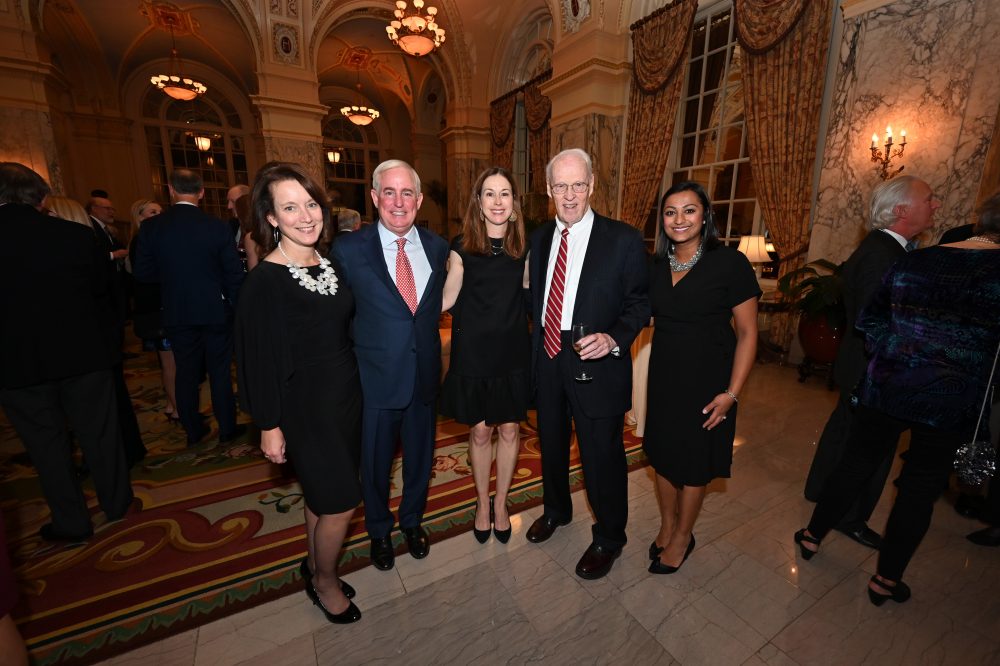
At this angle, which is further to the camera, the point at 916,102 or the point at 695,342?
the point at 916,102

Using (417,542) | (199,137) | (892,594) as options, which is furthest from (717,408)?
(199,137)

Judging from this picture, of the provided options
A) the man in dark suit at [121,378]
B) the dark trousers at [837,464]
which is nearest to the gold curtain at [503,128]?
the man in dark suit at [121,378]

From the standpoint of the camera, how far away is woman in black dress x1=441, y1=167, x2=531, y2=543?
204 centimetres

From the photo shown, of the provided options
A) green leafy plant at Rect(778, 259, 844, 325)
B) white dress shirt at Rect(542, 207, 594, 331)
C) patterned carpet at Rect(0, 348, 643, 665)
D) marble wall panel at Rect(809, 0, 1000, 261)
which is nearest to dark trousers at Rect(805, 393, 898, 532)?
patterned carpet at Rect(0, 348, 643, 665)

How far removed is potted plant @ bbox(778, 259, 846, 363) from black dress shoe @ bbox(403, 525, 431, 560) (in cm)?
452

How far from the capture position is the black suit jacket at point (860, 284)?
2.07m

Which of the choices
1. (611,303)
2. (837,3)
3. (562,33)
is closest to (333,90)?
(562,33)

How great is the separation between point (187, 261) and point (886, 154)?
6721 mm

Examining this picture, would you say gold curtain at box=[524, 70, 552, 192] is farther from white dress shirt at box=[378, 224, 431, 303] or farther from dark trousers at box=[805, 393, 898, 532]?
white dress shirt at box=[378, 224, 431, 303]

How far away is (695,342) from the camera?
1.85m

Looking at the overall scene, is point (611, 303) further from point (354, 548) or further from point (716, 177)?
point (716, 177)

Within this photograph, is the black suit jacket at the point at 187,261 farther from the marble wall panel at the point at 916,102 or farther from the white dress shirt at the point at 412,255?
the marble wall panel at the point at 916,102

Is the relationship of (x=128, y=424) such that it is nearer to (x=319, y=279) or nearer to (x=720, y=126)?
(x=319, y=279)

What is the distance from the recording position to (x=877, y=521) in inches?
103
